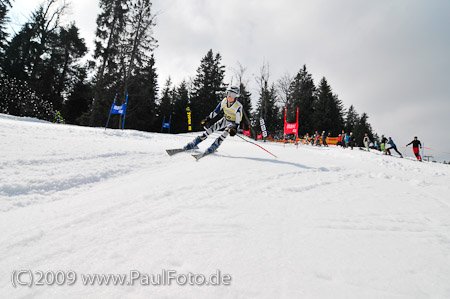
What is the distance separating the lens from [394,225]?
Result: 1945mm

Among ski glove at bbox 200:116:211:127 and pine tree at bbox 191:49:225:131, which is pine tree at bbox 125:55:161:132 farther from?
ski glove at bbox 200:116:211:127

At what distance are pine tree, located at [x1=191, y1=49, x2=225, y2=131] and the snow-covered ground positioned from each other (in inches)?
1380

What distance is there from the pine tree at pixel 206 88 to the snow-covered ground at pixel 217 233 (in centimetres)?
3505

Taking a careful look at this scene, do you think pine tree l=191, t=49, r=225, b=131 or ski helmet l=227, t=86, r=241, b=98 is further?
pine tree l=191, t=49, r=225, b=131

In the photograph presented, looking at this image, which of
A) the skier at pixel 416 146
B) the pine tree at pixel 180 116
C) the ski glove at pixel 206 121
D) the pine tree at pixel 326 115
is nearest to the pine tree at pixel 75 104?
the pine tree at pixel 180 116

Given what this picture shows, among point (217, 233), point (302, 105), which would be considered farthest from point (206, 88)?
point (217, 233)

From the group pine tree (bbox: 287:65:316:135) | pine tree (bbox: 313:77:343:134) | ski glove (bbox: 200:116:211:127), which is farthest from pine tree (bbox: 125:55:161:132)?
pine tree (bbox: 313:77:343:134)

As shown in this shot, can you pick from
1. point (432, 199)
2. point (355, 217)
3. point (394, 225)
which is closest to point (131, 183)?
point (355, 217)

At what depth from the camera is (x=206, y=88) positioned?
40594mm

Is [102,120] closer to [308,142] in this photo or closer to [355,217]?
[308,142]

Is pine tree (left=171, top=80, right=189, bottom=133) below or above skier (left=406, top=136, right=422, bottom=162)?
above

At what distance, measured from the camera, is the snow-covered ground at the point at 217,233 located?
3.67ft

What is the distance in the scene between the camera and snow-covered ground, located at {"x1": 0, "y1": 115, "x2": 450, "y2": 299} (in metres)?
1.12

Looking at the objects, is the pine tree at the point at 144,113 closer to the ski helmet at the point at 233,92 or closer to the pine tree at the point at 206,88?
the pine tree at the point at 206,88
